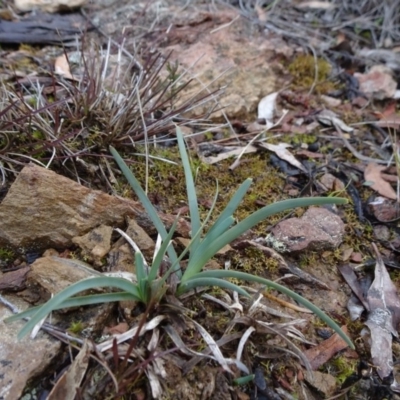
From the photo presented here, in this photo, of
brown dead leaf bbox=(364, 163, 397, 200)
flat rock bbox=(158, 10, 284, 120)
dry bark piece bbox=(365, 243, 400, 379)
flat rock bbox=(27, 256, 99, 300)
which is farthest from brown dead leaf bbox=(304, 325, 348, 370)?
flat rock bbox=(158, 10, 284, 120)

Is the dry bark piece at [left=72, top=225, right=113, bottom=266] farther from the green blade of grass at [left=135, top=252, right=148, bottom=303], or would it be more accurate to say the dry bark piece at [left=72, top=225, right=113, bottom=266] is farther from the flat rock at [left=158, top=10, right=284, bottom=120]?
the flat rock at [left=158, top=10, right=284, bottom=120]

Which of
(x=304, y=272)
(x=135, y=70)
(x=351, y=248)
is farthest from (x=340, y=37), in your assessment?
(x=304, y=272)

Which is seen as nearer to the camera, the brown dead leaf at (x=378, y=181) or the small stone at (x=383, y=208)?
the small stone at (x=383, y=208)

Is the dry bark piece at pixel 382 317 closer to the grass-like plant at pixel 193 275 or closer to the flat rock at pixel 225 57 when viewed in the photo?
the grass-like plant at pixel 193 275

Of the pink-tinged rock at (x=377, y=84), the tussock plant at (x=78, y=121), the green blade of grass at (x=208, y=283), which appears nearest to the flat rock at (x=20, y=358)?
the green blade of grass at (x=208, y=283)

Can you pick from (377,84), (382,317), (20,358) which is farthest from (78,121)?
(377,84)

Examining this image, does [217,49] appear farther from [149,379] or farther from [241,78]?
[149,379]
